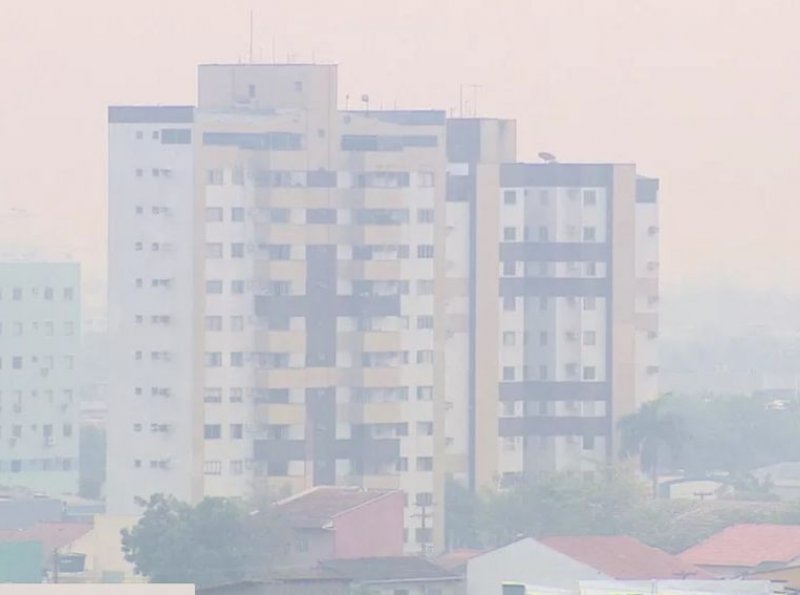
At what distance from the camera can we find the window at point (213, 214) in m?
19.6

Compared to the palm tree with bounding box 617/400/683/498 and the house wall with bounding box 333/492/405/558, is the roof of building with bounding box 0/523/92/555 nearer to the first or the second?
the house wall with bounding box 333/492/405/558

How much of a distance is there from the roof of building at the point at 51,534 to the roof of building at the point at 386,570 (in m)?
2.78

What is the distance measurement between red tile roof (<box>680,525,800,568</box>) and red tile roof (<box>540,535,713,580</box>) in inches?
9.4

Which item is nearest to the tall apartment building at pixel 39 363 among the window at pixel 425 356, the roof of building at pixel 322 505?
the window at pixel 425 356

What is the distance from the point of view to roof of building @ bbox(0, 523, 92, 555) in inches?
611

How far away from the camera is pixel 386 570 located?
40.4 ft

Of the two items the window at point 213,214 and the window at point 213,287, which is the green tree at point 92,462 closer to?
the window at point 213,287

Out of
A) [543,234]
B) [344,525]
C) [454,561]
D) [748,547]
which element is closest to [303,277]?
[543,234]

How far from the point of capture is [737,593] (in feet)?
30.5

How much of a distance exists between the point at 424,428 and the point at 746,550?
259 inches

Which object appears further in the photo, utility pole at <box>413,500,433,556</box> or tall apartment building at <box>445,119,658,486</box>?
tall apartment building at <box>445,119,658,486</box>

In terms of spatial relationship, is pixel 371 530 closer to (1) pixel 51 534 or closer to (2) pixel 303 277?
(1) pixel 51 534

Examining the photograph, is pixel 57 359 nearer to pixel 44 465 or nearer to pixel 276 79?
pixel 44 465

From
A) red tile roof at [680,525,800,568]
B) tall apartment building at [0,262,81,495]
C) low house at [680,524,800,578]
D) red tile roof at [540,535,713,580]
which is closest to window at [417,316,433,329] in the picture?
tall apartment building at [0,262,81,495]
